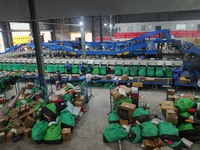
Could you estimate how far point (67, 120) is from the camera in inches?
193

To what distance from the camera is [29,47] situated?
13023 millimetres

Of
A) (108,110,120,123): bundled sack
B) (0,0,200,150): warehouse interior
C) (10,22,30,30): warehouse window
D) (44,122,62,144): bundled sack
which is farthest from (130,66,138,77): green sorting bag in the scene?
(10,22,30,30): warehouse window

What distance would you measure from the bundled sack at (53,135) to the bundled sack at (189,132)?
136 inches

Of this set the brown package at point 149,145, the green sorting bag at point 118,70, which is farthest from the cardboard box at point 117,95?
the green sorting bag at point 118,70

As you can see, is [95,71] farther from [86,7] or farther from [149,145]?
[149,145]

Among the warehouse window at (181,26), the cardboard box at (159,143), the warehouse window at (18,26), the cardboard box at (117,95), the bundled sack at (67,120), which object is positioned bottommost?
the cardboard box at (159,143)

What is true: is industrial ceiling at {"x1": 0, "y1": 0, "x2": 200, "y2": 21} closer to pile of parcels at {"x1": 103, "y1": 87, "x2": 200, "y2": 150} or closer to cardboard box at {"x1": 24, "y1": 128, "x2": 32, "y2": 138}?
pile of parcels at {"x1": 103, "y1": 87, "x2": 200, "y2": 150}

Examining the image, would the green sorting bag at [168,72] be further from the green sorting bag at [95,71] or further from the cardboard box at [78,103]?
the cardboard box at [78,103]

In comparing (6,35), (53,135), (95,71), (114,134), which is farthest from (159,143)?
(6,35)

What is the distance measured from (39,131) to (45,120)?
634mm

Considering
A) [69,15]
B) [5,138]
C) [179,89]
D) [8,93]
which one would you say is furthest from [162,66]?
[8,93]

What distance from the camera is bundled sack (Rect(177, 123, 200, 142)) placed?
4391 mm

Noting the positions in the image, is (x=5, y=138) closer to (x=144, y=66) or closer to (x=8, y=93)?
(x=8, y=93)

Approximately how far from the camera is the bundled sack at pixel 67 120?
482 centimetres
